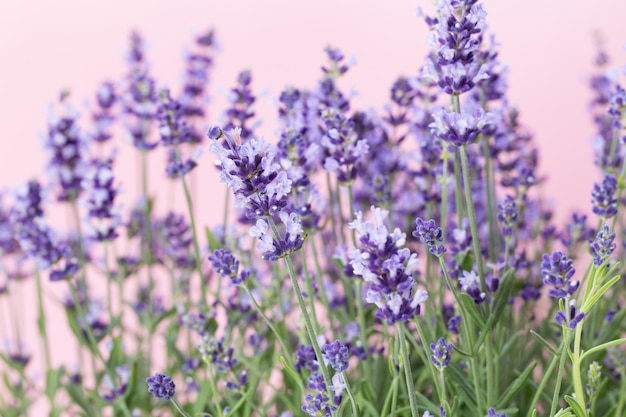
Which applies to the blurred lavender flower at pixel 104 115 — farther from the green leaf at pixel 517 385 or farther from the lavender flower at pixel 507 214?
the green leaf at pixel 517 385

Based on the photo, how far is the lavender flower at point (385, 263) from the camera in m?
0.65

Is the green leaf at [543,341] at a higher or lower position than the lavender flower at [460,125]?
lower

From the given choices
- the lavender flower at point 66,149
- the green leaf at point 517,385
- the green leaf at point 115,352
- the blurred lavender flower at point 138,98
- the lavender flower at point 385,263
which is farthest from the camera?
the blurred lavender flower at point 138,98

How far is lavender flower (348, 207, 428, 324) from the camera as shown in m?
0.65

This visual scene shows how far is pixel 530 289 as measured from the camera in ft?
3.93

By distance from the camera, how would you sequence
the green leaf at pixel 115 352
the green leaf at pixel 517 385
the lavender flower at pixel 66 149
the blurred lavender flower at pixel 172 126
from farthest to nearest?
the lavender flower at pixel 66 149 < the green leaf at pixel 115 352 < the blurred lavender flower at pixel 172 126 < the green leaf at pixel 517 385

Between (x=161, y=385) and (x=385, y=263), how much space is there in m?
0.31

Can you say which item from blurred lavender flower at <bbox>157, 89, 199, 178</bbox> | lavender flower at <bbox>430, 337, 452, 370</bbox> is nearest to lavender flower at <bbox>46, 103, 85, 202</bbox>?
blurred lavender flower at <bbox>157, 89, 199, 178</bbox>

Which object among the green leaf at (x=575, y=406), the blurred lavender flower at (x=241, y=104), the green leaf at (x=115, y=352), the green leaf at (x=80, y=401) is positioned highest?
the blurred lavender flower at (x=241, y=104)

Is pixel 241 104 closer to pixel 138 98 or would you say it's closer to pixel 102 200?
pixel 102 200

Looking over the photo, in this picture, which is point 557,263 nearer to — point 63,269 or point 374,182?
point 374,182

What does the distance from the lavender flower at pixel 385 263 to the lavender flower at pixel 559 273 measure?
0.60 ft

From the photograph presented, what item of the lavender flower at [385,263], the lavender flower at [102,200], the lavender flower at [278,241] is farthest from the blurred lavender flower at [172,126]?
the lavender flower at [385,263]

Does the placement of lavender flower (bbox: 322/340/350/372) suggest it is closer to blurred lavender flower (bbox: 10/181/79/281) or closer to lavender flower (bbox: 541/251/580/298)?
lavender flower (bbox: 541/251/580/298)
